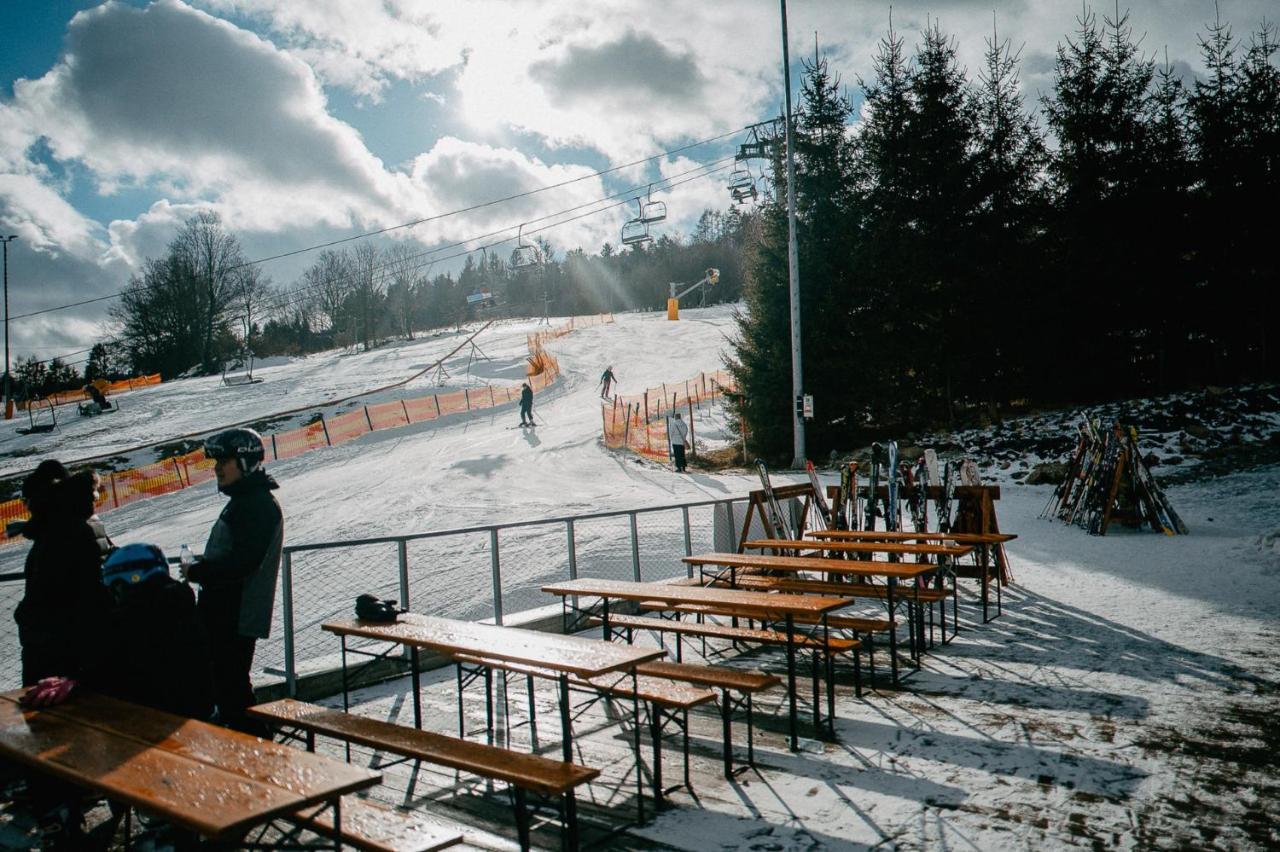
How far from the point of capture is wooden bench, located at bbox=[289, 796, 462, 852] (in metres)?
3.20

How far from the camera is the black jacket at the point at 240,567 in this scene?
473 cm

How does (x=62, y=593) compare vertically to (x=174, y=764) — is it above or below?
above

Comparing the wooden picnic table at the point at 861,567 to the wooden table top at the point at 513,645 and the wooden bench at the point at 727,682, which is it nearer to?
the wooden bench at the point at 727,682

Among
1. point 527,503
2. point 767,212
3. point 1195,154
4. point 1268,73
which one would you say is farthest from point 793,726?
point 1268,73

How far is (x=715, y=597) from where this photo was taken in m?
5.83

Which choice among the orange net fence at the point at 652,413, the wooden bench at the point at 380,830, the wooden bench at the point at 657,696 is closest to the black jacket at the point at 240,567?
the wooden bench at the point at 657,696

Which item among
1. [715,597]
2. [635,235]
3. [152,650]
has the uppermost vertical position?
[635,235]

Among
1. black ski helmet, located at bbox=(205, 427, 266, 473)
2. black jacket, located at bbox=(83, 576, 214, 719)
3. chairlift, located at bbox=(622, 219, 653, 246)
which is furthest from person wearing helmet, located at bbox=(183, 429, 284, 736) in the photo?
chairlift, located at bbox=(622, 219, 653, 246)

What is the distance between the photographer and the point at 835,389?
2325cm

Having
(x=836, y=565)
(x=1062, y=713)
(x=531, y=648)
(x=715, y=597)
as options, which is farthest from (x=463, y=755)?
(x=1062, y=713)

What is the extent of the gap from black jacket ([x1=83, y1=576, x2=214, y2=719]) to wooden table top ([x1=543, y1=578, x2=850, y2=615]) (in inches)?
96.9

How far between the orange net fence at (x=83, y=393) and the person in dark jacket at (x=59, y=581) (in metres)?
55.7

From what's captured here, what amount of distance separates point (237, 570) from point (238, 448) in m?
0.70

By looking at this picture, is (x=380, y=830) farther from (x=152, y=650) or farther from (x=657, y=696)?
(x=657, y=696)
